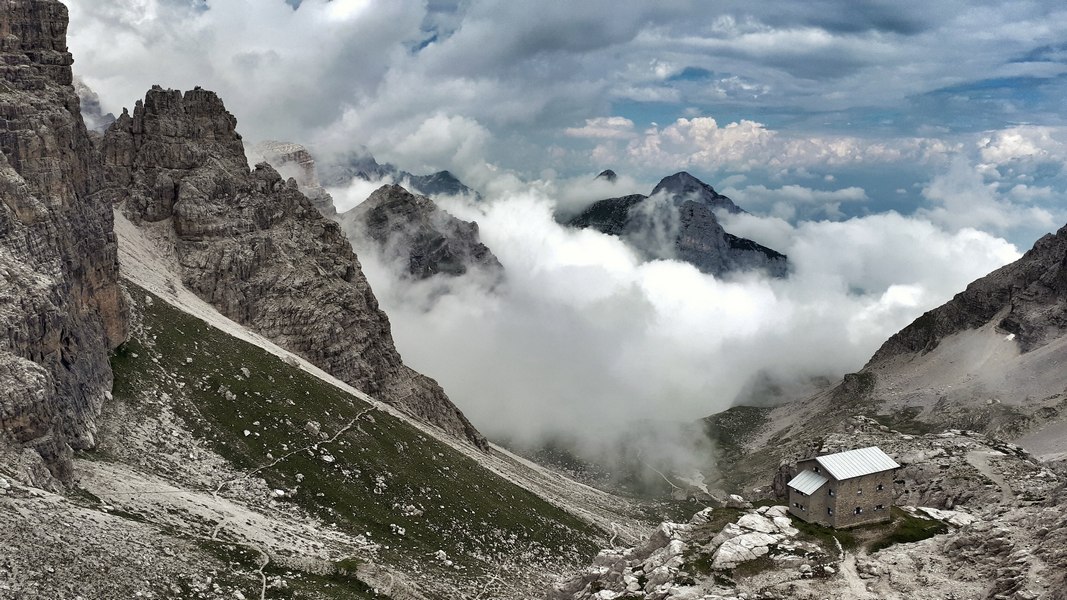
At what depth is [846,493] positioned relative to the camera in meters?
77.5

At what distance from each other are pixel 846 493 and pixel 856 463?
13.3 feet

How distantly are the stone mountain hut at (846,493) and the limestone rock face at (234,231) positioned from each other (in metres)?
127

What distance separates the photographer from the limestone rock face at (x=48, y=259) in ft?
236

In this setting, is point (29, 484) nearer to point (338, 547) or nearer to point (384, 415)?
point (338, 547)

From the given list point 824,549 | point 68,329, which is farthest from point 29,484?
point 824,549

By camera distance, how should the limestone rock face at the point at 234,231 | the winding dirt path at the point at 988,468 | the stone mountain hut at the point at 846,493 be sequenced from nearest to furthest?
1. the stone mountain hut at the point at 846,493
2. the winding dirt path at the point at 988,468
3. the limestone rock face at the point at 234,231

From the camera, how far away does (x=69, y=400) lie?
3260 inches

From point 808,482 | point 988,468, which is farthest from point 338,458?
point 988,468

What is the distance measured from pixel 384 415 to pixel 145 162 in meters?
91.7

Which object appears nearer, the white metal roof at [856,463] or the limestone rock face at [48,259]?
the limestone rock face at [48,259]

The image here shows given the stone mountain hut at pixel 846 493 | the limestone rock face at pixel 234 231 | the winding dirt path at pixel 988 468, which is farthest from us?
the limestone rock face at pixel 234 231

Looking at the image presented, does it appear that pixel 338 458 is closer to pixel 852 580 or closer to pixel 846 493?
pixel 846 493

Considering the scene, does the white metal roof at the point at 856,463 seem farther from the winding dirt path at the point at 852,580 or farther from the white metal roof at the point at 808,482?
the winding dirt path at the point at 852,580

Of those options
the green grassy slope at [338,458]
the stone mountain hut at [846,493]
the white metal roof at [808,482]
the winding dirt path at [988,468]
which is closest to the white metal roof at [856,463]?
the stone mountain hut at [846,493]
